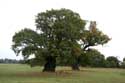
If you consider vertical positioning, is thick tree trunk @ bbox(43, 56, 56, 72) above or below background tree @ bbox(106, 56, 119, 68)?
below

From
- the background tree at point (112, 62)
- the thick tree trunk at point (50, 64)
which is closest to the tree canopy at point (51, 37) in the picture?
the thick tree trunk at point (50, 64)

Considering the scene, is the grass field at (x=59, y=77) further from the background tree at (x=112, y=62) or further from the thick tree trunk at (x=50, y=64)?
the background tree at (x=112, y=62)

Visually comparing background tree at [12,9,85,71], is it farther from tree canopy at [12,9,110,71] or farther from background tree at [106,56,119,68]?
background tree at [106,56,119,68]

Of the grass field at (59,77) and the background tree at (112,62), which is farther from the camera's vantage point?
the background tree at (112,62)

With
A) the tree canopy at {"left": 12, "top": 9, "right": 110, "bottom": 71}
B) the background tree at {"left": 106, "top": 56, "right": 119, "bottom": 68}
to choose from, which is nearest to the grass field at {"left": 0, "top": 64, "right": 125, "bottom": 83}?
the tree canopy at {"left": 12, "top": 9, "right": 110, "bottom": 71}

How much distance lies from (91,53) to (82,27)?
15912 mm

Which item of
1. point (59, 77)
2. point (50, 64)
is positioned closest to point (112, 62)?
point (50, 64)

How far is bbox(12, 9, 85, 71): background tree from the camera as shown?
170 ft

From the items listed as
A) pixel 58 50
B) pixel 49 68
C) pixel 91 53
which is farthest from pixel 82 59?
pixel 58 50

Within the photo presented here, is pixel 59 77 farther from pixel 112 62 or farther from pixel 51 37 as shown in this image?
pixel 112 62

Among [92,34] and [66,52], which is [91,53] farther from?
[66,52]

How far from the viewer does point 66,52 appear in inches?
2032

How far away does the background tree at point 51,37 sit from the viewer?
51.8m

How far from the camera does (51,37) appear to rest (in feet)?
180
